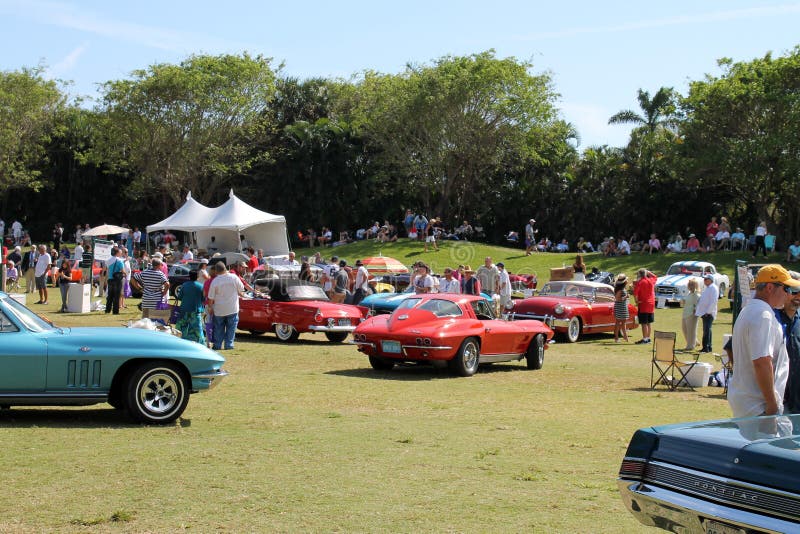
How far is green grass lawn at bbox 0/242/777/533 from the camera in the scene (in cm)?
670

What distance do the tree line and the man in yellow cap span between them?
4006 centimetres

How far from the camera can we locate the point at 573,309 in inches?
902

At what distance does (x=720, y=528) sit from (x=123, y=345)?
22.1ft

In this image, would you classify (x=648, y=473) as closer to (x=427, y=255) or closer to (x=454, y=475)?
(x=454, y=475)

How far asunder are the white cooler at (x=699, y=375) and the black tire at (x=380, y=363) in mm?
4894

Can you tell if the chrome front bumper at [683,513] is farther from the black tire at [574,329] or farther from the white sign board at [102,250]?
the white sign board at [102,250]

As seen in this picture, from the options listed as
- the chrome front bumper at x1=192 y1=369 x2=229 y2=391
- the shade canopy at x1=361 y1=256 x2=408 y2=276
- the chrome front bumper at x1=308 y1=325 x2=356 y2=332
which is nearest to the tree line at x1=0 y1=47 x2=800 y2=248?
the shade canopy at x1=361 y1=256 x2=408 y2=276

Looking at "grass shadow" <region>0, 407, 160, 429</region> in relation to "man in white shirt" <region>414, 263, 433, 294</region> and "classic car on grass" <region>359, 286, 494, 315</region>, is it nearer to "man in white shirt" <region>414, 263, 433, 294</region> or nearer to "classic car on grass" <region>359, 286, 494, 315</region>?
"classic car on grass" <region>359, 286, 494, 315</region>

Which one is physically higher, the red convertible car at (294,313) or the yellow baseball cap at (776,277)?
the yellow baseball cap at (776,277)

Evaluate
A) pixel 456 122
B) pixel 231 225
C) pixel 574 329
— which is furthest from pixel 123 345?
pixel 456 122

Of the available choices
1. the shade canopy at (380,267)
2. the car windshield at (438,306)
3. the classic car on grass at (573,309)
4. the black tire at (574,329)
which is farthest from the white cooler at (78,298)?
the car windshield at (438,306)

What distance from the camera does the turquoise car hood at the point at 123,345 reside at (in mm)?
9680

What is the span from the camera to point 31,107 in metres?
63.5

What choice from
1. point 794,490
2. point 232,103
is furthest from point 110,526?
point 232,103
